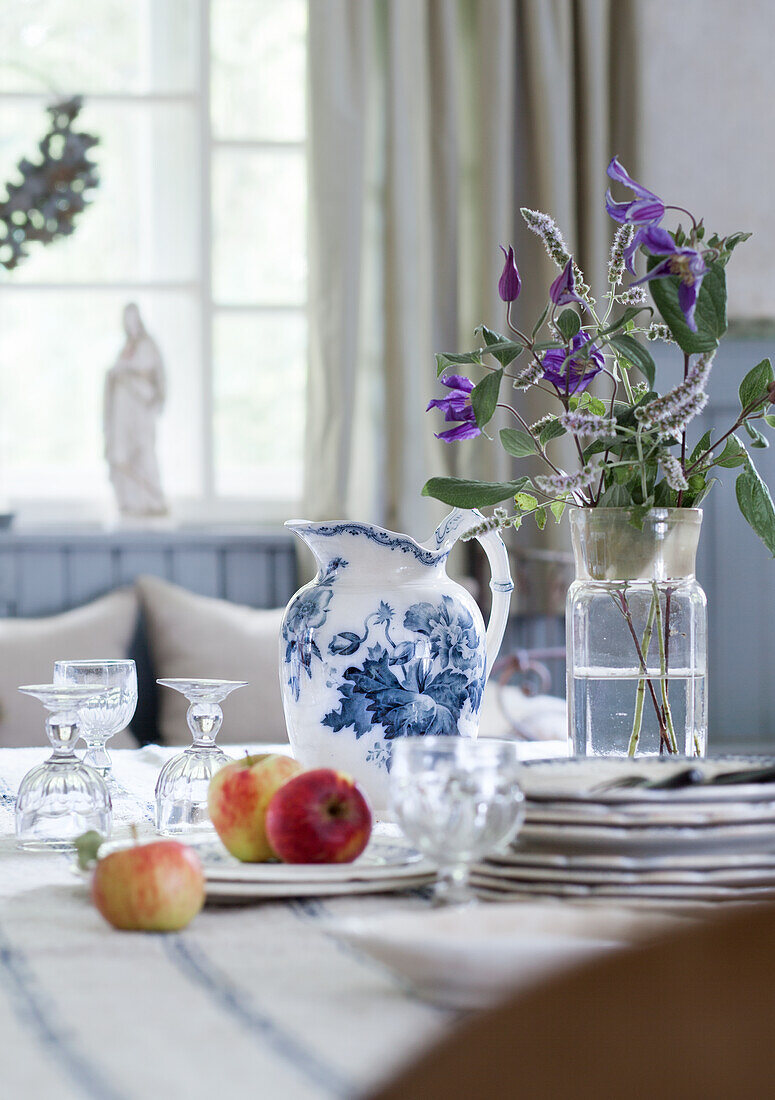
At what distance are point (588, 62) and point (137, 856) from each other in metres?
2.97

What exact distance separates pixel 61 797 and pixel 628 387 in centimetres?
53

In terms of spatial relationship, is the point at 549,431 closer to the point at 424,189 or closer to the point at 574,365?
the point at 574,365

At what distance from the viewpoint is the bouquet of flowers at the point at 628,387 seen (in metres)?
0.86

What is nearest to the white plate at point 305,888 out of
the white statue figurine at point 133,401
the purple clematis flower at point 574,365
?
the purple clematis flower at point 574,365

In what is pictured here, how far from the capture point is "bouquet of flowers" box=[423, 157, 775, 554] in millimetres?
859

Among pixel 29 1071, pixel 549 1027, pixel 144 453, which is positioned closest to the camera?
pixel 549 1027

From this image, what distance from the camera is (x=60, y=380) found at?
10.6 feet

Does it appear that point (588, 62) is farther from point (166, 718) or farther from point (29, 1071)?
point (29, 1071)

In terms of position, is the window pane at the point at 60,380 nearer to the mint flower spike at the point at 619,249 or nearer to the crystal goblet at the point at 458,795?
the mint flower spike at the point at 619,249

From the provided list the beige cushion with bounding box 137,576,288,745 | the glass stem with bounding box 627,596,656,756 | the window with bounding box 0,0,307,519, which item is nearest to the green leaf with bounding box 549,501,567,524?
the glass stem with bounding box 627,596,656,756

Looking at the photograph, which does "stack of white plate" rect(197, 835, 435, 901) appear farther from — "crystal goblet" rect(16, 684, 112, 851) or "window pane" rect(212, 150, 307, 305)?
"window pane" rect(212, 150, 307, 305)

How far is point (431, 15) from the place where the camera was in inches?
123

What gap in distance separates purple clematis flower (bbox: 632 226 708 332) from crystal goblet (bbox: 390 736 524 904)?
387mm

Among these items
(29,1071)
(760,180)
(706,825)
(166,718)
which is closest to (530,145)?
(760,180)
